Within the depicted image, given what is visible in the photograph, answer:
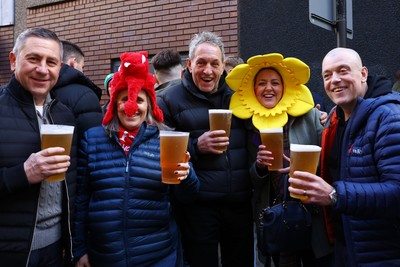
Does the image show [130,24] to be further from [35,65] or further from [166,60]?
[35,65]

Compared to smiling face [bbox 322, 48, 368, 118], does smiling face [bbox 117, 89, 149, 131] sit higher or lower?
lower

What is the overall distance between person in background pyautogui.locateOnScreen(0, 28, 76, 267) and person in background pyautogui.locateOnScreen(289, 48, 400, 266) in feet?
4.26

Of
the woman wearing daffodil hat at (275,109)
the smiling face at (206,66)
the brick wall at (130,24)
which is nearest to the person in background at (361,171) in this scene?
the woman wearing daffodil hat at (275,109)

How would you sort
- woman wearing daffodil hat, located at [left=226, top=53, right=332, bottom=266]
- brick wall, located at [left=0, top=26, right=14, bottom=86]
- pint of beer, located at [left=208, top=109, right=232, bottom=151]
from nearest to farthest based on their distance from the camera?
1. pint of beer, located at [left=208, top=109, right=232, bottom=151]
2. woman wearing daffodil hat, located at [left=226, top=53, right=332, bottom=266]
3. brick wall, located at [left=0, top=26, right=14, bottom=86]

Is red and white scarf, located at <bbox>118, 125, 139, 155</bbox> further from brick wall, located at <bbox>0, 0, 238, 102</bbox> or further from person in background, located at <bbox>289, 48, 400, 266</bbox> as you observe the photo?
brick wall, located at <bbox>0, 0, 238, 102</bbox>

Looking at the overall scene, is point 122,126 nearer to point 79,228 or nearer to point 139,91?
point 139,91

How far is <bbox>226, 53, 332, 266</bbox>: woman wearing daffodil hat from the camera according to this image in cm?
296

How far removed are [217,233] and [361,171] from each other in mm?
1300

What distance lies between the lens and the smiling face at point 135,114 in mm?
2539

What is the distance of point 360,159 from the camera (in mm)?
2209

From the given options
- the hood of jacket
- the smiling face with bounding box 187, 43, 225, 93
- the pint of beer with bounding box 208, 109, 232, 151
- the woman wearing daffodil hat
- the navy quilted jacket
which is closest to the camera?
the navy quilted jacket

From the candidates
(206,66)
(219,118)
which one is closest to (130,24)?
(206,66)

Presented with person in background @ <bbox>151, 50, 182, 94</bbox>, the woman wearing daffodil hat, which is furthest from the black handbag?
person in background @ <bbox>151, 50, 182, 94</bbox>

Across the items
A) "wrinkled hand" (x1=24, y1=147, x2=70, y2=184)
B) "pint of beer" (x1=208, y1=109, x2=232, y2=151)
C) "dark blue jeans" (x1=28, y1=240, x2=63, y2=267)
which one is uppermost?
"pint of beer" (x1=208, y1=109, x2=232, y2=151)
